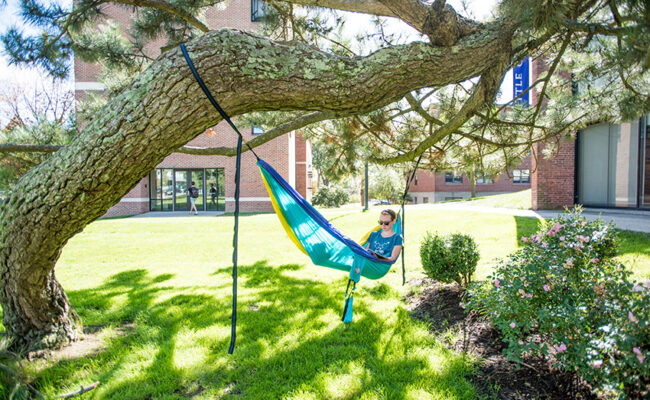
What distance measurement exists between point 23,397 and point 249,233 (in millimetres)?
6725

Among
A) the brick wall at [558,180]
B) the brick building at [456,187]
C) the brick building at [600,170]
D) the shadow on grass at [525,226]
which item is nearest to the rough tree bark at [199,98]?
the shadow on grass at [525,226]

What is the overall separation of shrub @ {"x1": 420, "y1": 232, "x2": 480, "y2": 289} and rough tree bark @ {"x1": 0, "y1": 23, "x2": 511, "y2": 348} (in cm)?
188

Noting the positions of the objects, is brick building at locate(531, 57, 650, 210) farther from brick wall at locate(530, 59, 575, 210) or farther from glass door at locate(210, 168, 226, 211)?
glass door at locate(210, 168, 226, 211)

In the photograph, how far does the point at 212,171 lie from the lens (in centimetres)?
1645

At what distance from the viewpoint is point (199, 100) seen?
178cm

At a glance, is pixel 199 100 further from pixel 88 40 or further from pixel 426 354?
pixel 88 40

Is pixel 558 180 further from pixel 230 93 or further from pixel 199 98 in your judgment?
pixel 199 98

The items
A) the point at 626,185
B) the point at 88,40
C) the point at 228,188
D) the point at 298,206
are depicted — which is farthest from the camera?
the point at 228,188

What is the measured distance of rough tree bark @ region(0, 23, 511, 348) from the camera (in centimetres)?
177

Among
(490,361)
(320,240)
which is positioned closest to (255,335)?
(320,240)

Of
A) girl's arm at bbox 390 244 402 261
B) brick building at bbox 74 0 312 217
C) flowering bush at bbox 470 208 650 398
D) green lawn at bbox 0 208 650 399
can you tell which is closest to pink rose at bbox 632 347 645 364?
flowering bush at bbox 470 208 650 398

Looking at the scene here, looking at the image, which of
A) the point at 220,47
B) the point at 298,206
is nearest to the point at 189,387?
the point at 298,206

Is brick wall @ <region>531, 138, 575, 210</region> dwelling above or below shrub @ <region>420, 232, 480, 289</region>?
above

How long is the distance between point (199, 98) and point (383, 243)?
7.96ft
